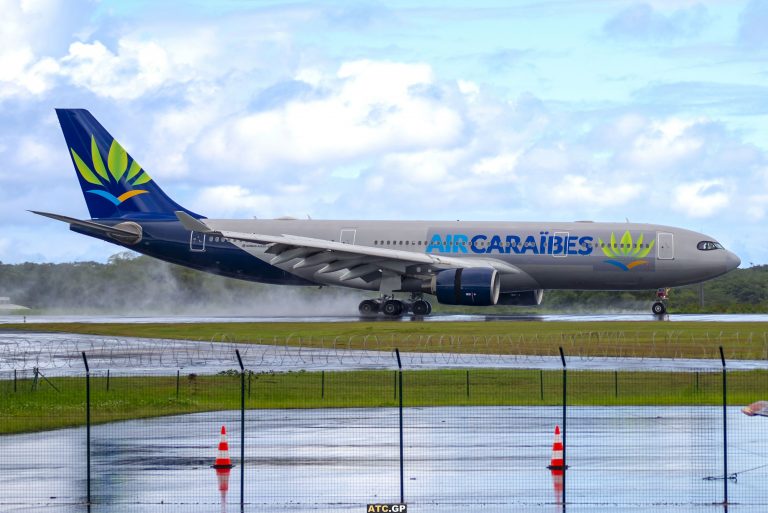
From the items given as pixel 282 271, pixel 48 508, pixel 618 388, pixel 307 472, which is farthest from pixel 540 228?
pixel 48 508

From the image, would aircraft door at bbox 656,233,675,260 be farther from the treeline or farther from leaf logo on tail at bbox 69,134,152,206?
leaf logo on tail at bbox 69,134,152,206

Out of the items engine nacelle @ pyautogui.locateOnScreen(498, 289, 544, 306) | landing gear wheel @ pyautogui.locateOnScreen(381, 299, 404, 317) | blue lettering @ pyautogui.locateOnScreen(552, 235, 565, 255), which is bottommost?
landing gear wheel @ pyautogui.locateOnScreen(381, 299, 404, 317)

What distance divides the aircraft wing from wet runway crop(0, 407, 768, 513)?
23.7 metres

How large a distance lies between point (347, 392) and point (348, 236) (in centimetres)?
2420

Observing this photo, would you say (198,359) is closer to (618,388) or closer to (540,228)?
(618,388)

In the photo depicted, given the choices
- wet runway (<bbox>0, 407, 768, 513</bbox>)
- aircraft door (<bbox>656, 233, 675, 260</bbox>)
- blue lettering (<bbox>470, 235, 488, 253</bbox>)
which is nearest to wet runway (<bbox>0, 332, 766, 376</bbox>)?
wet runway (<bbox>0, 407, 768, 513</bbox>)

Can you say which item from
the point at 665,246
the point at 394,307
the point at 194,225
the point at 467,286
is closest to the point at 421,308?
the point at 394,307

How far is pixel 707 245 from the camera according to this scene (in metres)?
50.8

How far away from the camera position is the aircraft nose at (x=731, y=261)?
5075 cm

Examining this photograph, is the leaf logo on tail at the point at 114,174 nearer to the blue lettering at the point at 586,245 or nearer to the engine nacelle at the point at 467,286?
the engine nacelle at the point at 467,286

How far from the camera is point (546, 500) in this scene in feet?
50.2

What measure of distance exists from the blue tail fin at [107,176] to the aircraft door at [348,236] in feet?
25.1

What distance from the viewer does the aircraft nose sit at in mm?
50750

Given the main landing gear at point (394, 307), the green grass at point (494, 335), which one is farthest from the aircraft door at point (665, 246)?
the main landing gear at point (394, 307)
